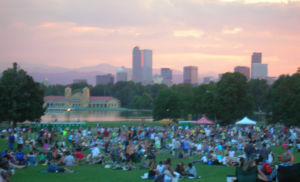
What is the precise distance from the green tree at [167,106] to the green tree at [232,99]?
11316 mm

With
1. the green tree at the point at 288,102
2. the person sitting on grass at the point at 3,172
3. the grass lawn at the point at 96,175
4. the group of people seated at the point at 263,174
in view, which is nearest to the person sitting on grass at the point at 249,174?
the group of people seated at the point at 263,174

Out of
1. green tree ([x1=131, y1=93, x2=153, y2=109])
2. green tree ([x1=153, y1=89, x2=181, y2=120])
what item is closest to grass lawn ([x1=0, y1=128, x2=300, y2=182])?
green tree ([x1=153, y1=89, x2=181, y2=120])

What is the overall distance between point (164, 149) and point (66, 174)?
398 inches

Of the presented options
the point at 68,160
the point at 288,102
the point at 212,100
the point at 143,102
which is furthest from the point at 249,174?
the point at 143,102

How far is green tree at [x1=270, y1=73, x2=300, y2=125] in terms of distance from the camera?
41438 mm

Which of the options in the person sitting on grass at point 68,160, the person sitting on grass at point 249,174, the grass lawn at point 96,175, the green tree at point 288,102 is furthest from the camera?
the green tree at point 288,102

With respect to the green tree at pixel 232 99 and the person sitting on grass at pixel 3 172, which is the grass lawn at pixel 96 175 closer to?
the person sitting on grass at pixel 3 172

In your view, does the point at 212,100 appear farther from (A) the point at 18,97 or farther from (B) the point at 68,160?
(B) the point at 68,160

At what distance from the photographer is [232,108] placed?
51250 mm

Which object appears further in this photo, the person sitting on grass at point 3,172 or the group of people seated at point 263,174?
the person sitting on grass at point 3,172

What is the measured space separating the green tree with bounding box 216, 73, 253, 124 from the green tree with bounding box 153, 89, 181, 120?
1132 cm

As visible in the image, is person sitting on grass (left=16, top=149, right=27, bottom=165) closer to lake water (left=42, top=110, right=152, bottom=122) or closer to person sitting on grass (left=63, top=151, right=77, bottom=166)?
person sitting on grass (left=63, top=151, right=77, bottom=166)

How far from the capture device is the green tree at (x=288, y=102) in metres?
41.4

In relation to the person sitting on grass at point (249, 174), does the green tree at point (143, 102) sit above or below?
below
